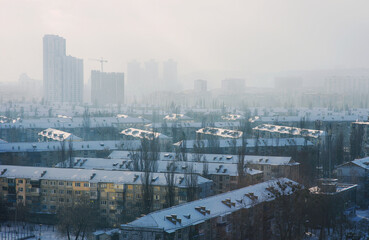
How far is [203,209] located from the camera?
6.67 metres

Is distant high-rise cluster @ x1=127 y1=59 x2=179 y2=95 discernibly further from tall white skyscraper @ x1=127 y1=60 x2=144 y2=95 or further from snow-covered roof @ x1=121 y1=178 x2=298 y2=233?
snow-covered roof @ x1=121 y1=178 x2=298 y2=233

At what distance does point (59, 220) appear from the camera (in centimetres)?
840

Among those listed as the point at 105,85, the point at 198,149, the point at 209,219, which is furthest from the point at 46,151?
the point at 105,85

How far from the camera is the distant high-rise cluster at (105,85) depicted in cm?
3800

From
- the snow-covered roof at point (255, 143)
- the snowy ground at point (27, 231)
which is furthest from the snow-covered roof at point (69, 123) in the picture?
the snowy ground at point (27, 231)

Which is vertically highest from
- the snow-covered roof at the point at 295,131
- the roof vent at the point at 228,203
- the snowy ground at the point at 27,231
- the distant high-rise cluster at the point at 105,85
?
the distant high-rise cluster at the point at 105,85

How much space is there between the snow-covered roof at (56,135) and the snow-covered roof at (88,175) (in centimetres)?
577

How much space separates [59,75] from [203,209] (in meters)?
31.4

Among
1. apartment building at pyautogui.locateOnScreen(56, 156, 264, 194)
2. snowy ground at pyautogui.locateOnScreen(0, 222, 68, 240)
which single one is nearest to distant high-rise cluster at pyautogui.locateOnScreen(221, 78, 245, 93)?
apartment building at pyautogui.locateOnScreen(56, 156, 264, 194)

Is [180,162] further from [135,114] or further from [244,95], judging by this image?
[244,95]

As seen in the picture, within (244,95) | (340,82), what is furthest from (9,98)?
(340,82)

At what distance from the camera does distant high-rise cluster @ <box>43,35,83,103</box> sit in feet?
120

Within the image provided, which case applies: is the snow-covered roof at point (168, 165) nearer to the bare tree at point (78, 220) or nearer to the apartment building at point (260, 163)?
the apartment building at point (260, 163)

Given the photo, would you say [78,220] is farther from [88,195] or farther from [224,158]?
[224,158]
